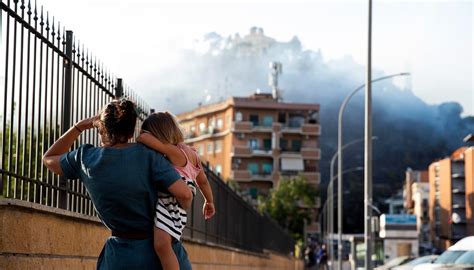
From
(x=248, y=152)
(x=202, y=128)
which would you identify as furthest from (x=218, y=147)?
(x=248, y=152)

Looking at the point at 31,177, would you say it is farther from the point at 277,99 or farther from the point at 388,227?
the point at 277,99

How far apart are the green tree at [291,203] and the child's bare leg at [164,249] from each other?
10718 cm

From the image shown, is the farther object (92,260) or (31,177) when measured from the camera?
(92,260)

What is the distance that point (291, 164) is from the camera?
131m

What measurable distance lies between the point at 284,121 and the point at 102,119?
126 m

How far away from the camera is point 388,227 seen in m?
86.2

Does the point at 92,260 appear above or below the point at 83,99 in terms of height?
below

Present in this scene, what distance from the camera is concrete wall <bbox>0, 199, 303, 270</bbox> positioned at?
7363 mm

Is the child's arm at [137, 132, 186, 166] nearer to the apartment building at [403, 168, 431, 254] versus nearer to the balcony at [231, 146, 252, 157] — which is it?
the balcony at [231, 146, 252, 157]

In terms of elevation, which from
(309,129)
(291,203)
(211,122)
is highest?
(211,122)

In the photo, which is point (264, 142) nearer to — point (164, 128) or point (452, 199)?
point (452, 199)

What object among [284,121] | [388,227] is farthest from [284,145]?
[388,227]

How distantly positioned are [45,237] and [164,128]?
6.82 ft

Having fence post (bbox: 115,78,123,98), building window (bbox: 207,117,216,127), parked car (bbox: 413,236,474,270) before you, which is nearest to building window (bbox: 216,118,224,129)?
building window (bbox: 207,117,216,127)
